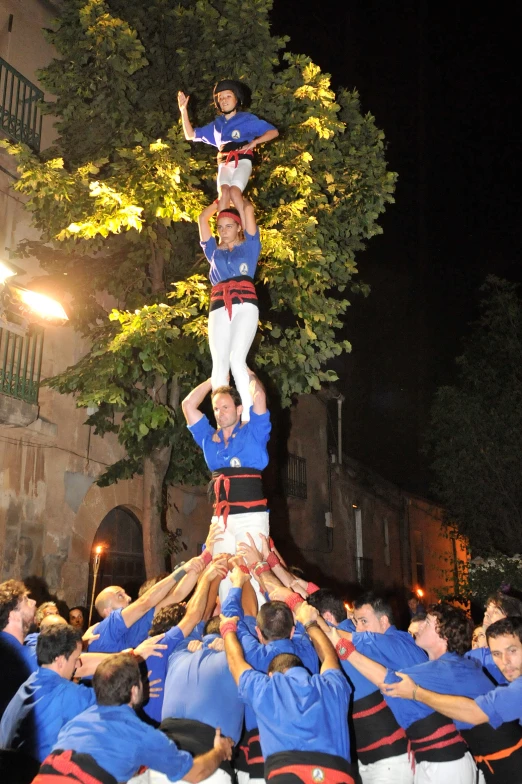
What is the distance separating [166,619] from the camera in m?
4.91

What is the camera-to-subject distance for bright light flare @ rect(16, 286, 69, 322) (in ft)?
28.8

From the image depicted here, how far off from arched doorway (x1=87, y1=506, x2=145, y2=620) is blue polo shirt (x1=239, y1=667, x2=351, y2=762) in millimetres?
9041

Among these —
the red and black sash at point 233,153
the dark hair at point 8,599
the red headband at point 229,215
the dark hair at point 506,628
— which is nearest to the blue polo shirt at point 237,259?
the red headband at point 229,215

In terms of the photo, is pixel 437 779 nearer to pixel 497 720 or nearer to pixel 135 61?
pixel 497 720

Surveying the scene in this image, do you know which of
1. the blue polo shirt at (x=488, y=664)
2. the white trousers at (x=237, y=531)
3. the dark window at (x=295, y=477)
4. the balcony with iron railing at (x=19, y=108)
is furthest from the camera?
the dark window at (x=295, y=477)

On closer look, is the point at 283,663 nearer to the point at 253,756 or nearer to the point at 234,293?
the point at 253,756

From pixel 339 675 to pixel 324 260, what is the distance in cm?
611

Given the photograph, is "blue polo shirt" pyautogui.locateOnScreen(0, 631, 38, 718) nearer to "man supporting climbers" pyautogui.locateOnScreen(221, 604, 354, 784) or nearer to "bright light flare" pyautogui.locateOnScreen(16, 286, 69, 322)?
"man supporting climbers" pyautogui.locateOnScreen(221, 604, 354, 784)

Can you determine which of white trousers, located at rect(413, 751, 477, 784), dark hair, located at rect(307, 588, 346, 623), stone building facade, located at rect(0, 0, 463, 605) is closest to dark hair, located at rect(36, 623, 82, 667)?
dark hair, located at rect(307, 588, 346, 623)

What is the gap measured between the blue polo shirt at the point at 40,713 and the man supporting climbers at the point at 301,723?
39.7 inches

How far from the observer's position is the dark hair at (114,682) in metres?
3.57

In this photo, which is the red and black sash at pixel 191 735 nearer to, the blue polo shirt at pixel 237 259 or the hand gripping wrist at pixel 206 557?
the hand gripping wrist at pixel 206 557

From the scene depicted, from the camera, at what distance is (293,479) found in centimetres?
1952

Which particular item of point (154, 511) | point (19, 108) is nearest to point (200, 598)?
point (154, 511)
